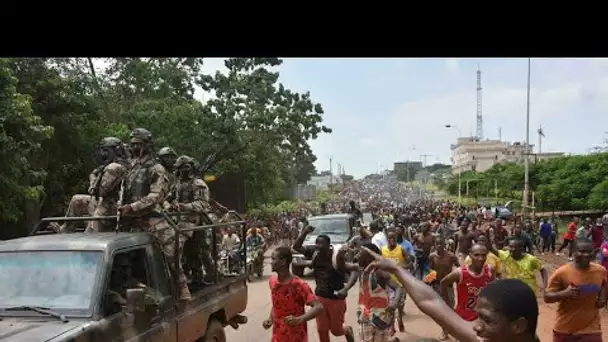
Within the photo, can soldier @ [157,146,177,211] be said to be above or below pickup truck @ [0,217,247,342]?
above

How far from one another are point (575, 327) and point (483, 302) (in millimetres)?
3703

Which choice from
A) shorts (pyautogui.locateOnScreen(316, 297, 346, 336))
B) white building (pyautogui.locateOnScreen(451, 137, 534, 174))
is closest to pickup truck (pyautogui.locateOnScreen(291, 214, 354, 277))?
shorts (pyautogui.locateOnScreen(316, 297, 346, 336))

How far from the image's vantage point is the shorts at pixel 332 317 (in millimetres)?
7301

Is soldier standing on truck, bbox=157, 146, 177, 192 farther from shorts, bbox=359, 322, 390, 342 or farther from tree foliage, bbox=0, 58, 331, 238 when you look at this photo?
tree foliage, bbox=0, 58, 331, 238

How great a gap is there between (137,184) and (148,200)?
0.44m

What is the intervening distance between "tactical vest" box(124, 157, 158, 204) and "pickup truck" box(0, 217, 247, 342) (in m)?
1.02

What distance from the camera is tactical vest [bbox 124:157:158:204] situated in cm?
706

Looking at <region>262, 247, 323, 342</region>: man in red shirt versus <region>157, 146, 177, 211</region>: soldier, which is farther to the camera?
<region>157, 146, 177, 211</region>: soldier

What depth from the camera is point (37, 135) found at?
48.2 ft

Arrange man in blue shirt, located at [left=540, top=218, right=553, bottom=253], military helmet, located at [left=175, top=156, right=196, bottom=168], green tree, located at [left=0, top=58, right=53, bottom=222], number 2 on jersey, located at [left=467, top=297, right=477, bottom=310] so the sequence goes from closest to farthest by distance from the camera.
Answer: number 2 on jersey, located at [left=467, top=297, right=477, bottom=310]
military helmet, located at [left=175, top=156, right=196, bottom=168]
green tree, located at [left=0, top=58, right=53, bottom=222]
man in blue shirt, located at [left=540, top=218, right=553, bottom=253]

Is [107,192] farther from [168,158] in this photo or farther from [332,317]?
[332,317]
